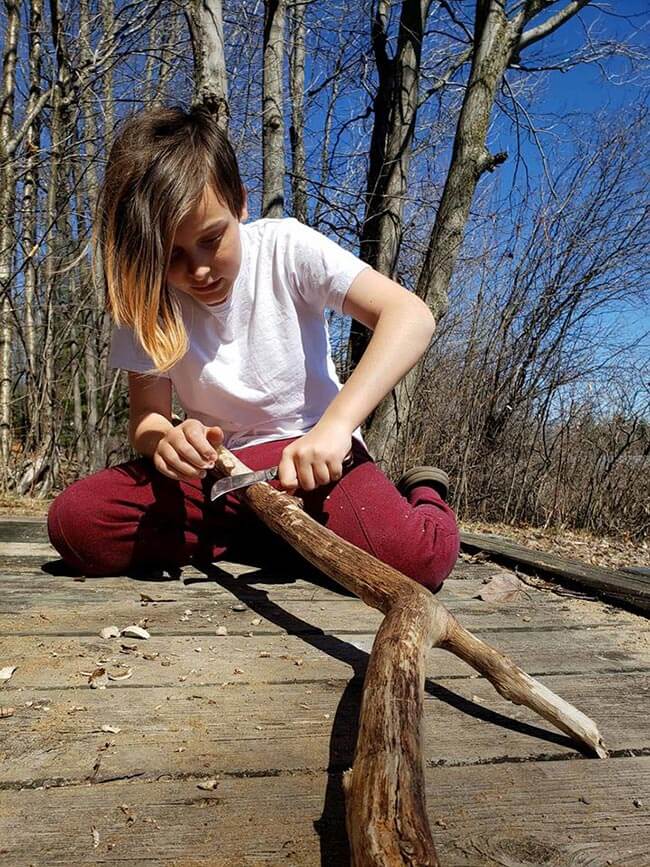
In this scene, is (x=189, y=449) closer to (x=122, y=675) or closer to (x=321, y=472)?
(x=321, y=472)

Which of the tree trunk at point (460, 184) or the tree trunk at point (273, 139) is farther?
the tree trunk at point (460, 184)

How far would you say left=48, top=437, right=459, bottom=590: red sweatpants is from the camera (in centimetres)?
175

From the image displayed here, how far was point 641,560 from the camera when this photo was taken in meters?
5.16

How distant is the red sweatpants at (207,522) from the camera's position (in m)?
1.75

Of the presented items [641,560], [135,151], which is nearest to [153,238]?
[135,151]

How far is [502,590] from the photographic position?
1.78 metres

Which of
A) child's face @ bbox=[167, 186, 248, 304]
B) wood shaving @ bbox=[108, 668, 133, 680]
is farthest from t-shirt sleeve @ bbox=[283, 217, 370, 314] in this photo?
wood shaving @ bbox=[108, 668, 133, 680]

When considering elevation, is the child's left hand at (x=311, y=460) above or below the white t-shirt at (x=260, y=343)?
below

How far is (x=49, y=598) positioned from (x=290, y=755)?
933 mm

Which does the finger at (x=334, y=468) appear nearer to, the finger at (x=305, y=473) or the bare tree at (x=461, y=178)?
the finger at (x=305, y=473)

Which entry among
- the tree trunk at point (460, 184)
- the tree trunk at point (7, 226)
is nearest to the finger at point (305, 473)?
the tree trunk at point (460, 184)

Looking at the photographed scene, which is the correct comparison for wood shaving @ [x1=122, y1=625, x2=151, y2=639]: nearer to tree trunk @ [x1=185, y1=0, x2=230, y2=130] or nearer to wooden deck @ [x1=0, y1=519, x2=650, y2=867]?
wooden deck @ [x1=0, y1=519, x2=650, y2=867]

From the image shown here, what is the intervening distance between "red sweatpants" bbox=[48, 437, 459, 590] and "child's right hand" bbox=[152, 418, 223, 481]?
10.3 inches

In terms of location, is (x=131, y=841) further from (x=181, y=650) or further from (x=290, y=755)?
(x=181, y=650)
